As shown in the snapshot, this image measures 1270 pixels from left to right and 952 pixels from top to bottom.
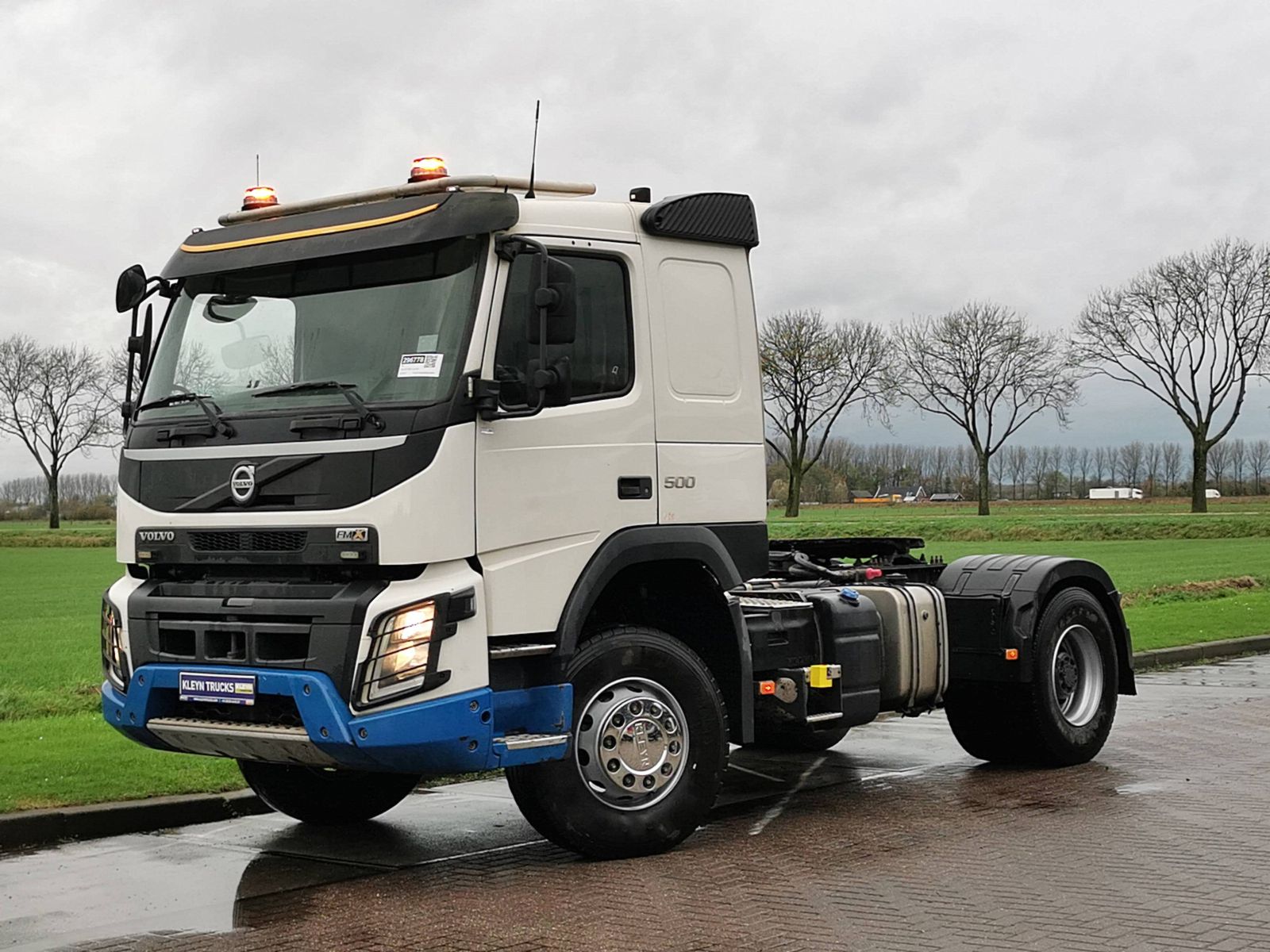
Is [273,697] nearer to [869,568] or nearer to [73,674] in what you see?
[869,568]

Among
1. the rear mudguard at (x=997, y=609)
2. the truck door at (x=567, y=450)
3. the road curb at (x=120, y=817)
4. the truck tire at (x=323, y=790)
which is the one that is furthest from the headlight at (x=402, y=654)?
the rear mudguard at (x=997, y=609)

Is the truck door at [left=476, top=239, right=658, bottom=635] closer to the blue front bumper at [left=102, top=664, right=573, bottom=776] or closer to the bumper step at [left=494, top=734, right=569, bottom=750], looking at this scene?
the blue front bumper at [left=102, top=664, right=573, bottom=776]

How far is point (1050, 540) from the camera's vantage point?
168 ft

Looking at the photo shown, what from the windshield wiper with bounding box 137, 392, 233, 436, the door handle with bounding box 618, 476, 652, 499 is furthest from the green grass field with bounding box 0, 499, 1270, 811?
the door handle with bounding box 618, 476, 652, 499

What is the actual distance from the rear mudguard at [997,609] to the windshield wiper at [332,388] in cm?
464

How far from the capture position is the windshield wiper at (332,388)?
7.05 m

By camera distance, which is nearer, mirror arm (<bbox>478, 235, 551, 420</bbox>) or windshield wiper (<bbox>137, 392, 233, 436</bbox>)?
mirror arm (<bbox>478, 235, 551, 420</bbox>)

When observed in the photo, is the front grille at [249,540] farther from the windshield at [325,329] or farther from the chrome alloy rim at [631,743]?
the chrome alloy rim at [631,743]

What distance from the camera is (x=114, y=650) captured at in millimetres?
7852

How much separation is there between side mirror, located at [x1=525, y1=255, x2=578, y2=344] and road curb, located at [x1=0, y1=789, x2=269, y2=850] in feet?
12.4

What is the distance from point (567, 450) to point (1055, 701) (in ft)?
14.4

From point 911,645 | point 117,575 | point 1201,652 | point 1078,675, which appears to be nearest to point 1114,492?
point 117,575

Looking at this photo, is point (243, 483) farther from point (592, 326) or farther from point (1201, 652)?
point (1201, 652)

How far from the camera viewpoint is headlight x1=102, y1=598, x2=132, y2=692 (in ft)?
25.3
